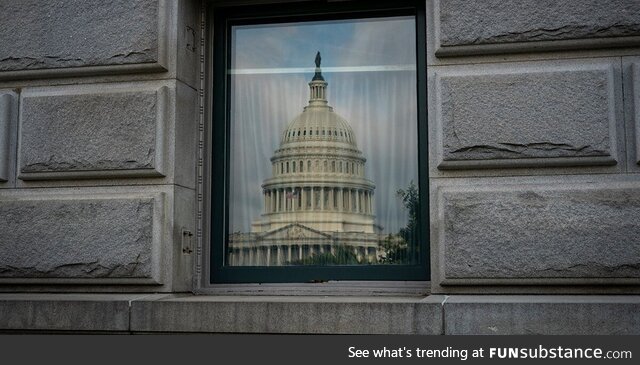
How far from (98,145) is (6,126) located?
0.78 m

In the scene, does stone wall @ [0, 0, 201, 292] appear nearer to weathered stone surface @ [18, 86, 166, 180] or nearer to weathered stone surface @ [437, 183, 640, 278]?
weathered stone surface @ [18, 86, 166, 180]

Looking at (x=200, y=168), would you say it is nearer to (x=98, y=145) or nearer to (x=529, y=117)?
(x=98, y=145)

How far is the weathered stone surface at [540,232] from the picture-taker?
5672mm

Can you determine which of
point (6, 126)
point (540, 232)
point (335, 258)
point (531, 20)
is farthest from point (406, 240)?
point (6, 126)

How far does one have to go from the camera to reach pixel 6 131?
267 inches

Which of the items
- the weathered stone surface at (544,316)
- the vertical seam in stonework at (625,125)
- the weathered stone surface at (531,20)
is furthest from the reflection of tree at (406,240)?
the vertical seam in stonework at (625,125)

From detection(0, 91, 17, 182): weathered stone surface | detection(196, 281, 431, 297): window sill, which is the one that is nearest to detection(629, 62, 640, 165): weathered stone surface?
detection(196, 281, 431, 297): window sill

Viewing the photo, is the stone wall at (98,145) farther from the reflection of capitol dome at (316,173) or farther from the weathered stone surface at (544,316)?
the weathered stone surface at (544,316)

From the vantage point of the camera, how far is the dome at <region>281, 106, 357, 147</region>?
6.82 m

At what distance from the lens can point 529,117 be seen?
19.4 feet

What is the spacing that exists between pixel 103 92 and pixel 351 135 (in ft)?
5.91

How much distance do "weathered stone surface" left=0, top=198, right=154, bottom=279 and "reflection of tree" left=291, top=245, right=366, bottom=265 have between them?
44.5 inches

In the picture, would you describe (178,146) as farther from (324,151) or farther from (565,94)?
(565,94)

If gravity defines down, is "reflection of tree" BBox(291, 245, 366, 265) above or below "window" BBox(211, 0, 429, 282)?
below
